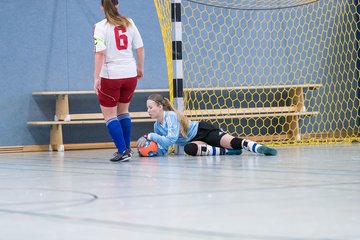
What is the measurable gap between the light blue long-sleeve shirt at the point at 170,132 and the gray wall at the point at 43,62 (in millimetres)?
2828

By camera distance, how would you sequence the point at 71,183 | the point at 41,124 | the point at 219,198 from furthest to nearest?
the point at 41,124 → the point at 71,183 → the point at 219,198

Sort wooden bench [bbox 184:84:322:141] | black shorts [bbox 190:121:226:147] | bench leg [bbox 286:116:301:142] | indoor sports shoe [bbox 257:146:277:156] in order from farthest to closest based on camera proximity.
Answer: bench leg [bbox 286:116:301:142] → wooden bench [bbox 184:84:322:141] → black shorts [bbox 190:121:226:147] → indoor sports shoe [bbox 257:146:277:156]

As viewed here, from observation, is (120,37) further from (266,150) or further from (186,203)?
(186,203)

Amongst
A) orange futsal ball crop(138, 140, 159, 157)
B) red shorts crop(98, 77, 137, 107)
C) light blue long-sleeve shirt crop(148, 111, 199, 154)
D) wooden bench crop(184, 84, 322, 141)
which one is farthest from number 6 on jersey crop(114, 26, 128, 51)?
wooden bench crop(184, 84, 322, 141)

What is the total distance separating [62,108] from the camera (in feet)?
27.6

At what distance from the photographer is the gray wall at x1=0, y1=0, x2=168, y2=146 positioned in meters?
8.45

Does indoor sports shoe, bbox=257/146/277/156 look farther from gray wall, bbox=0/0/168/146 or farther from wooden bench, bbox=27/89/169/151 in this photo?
gray wall, bbox=0/0/168/146

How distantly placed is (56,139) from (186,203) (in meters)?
5.98

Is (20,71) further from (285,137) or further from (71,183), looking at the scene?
(71,183)

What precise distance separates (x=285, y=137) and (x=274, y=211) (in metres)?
6.94

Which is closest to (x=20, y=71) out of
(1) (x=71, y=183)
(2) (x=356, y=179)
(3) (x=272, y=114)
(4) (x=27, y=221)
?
(3) (x=272, y=114)

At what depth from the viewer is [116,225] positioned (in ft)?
7.01

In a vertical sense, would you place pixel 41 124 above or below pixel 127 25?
below

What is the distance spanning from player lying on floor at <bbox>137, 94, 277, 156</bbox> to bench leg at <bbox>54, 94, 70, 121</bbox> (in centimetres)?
242
